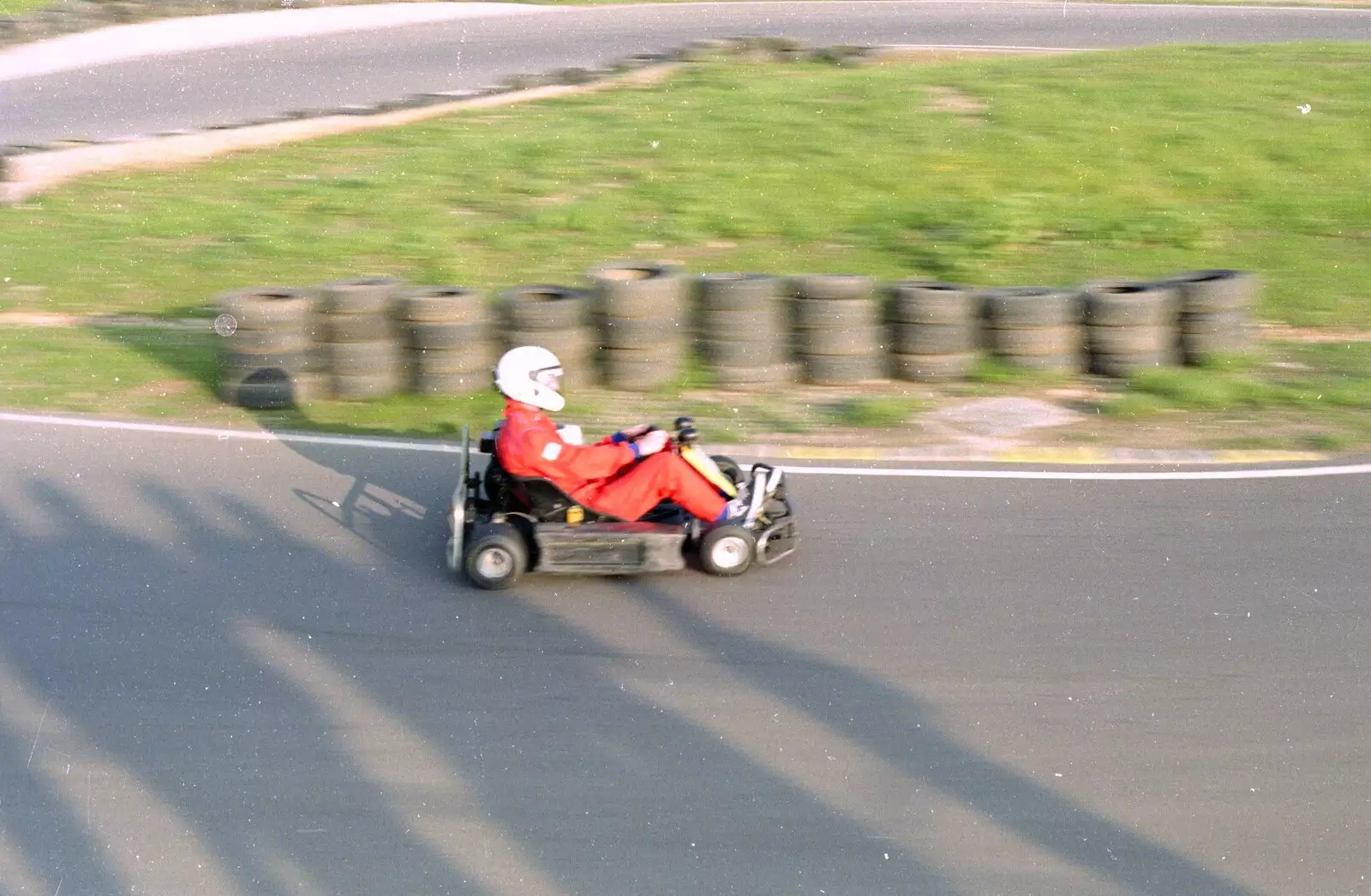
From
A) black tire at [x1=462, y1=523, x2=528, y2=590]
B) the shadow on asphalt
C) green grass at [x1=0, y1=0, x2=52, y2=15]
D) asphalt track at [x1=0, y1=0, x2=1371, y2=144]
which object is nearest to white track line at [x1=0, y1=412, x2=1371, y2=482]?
the shadow on asphalt

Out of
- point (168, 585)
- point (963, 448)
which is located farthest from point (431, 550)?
point (963, 448)

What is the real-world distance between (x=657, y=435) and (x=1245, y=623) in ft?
9.06

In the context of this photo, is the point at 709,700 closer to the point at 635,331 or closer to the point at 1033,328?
the point at 635,331

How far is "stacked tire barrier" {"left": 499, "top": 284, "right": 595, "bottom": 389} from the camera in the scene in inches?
361

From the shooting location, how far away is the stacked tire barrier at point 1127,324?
941cm

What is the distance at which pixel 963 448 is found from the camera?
8547 millimetres

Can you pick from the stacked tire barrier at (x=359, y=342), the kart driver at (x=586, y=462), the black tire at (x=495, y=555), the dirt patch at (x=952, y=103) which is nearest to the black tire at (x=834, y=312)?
the stacked tire barrier at (x=359, y=342)

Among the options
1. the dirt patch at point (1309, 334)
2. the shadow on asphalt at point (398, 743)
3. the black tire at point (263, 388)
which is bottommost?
the shadow on asphalt at point (398, 743)

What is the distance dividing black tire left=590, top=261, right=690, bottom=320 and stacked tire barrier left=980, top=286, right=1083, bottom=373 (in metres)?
2.05

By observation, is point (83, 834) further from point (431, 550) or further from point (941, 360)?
point (941, 360)

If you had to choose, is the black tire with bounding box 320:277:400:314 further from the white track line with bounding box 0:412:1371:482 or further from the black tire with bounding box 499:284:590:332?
the white track line with bounding box 0:412:1371:482

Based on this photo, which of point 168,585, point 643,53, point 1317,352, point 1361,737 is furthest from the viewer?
point 643,53

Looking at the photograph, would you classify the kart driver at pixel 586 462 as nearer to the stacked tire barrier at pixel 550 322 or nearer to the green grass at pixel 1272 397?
the stacked tire barrier at pixel 550 322

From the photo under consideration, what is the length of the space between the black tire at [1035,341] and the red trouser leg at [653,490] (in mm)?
3563
